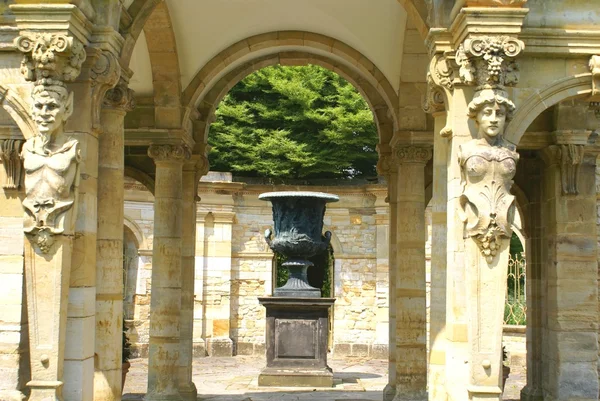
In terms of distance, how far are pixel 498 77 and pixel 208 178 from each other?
13724 mm

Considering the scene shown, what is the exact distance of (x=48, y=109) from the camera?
A: 19.8 ft

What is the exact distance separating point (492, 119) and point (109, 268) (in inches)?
146

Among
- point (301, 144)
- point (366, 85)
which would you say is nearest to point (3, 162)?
point (366, 85)

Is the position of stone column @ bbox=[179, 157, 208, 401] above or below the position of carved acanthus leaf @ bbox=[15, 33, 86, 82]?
below

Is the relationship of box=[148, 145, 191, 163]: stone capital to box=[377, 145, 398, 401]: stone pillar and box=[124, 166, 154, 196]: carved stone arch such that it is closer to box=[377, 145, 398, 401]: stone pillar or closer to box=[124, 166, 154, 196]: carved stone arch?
box=[124, 166, 154, 196]: carved stone arch

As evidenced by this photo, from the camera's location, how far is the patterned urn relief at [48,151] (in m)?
5.96

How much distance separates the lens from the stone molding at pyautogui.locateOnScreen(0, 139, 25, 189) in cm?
677

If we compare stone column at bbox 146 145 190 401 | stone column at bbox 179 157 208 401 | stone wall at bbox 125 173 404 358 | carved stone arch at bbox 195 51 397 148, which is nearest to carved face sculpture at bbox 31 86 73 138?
stone column at bbox 146 145 190 401

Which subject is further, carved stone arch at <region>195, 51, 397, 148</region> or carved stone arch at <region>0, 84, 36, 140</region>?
carved stone arch at <region>195, 51, 397, 148</region>

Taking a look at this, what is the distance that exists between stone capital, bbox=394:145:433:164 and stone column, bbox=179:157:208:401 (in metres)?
3.09

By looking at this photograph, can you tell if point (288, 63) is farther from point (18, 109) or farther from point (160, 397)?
point (18, 109)

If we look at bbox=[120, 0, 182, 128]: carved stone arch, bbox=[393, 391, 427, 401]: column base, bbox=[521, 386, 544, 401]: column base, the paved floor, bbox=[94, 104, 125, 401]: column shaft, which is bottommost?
the paved floor

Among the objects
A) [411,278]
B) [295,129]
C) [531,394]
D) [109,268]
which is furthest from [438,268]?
[295,129]

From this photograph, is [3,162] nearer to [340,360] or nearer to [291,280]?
[291,280]
